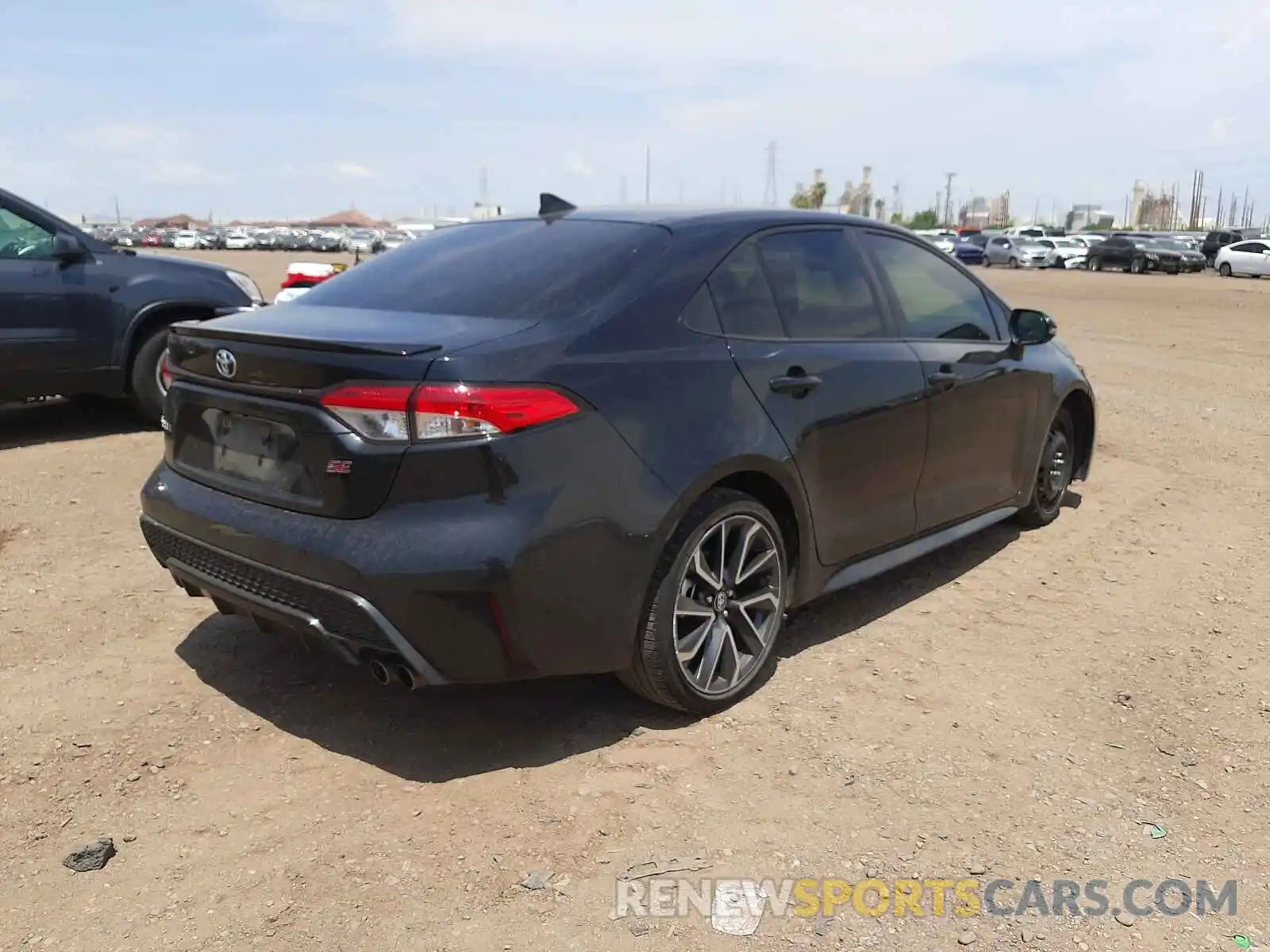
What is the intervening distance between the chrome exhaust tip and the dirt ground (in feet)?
1.20

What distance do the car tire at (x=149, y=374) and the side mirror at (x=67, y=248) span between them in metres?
0.71

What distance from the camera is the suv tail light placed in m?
2.87

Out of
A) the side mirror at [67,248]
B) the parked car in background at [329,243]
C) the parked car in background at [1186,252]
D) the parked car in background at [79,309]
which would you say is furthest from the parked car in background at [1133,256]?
the parked car in background at [329,243]

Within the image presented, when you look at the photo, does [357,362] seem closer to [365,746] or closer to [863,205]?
[365,746]

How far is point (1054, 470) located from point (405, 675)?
4.06 meters

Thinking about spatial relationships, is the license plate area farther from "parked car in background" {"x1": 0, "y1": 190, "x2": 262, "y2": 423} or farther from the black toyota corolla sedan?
"parked car in background" {"x1": 0, "y1": 190, "x2": 262, "y2": 423}

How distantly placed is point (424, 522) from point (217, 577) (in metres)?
0.86

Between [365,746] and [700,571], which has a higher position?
[700,571]

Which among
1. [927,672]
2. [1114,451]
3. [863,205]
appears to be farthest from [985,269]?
[863,205]

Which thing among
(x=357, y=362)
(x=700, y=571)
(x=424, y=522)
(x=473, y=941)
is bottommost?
(x=473, y=941)

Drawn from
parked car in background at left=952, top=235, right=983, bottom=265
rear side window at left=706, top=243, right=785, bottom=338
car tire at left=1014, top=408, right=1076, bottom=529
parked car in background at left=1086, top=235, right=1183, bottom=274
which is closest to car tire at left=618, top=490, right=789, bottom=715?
rear side window at left=706, top=243, right=785, bottom=338

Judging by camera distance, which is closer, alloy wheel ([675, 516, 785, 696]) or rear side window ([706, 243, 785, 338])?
alloy wheel ([675, 516, 785, 696])

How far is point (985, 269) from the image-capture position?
151 feet

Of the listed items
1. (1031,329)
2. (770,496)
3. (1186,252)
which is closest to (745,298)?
(770,496)
